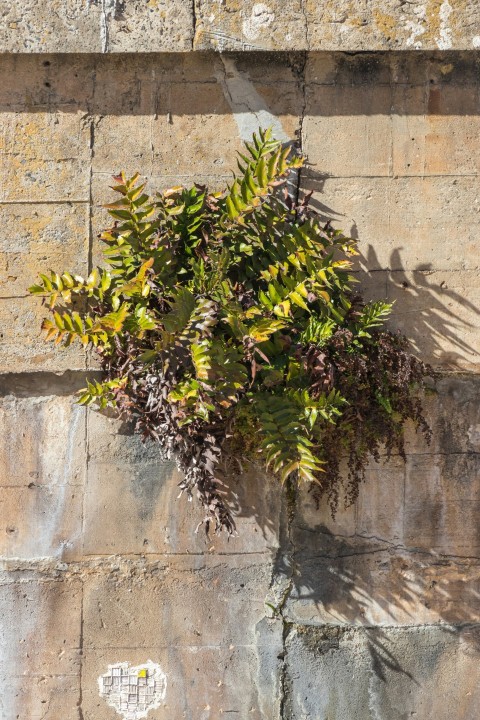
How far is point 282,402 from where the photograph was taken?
4.20 meters

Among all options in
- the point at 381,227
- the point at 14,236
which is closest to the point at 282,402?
the point at 381,227

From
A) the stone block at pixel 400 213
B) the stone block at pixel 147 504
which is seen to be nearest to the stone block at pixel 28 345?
the stone block at pixel 147 504

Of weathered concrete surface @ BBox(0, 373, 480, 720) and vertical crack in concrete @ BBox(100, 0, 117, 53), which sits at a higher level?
vertical crack in concrete @ BBox(100, 0, 117, 53)

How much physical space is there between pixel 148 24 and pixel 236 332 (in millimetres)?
2261

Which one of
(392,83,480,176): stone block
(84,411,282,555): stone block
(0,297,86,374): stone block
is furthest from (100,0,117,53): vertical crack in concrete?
(84,411,282,555): stone block

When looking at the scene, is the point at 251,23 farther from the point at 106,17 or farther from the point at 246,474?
the point at 246,474

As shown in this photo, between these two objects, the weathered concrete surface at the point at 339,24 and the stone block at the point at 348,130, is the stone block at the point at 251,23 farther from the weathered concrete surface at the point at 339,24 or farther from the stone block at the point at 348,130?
the stone block at the point at 348,130

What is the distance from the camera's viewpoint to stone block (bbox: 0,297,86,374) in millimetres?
4754

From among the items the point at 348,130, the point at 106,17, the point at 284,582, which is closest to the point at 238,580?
the point at 284,582

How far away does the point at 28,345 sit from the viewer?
4.77m

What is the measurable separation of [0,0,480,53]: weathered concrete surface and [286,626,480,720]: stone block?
4.27 metres

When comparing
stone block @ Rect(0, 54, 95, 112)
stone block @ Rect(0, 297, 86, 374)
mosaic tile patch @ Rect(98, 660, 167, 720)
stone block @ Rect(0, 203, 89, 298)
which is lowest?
mosaic tile patch @ Rect(98, 660, 167, 720)

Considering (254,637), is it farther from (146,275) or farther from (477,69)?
(477,69)

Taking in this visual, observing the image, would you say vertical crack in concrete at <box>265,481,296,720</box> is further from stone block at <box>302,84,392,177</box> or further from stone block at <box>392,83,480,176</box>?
stone block at <box>392,83,480,176</box>
